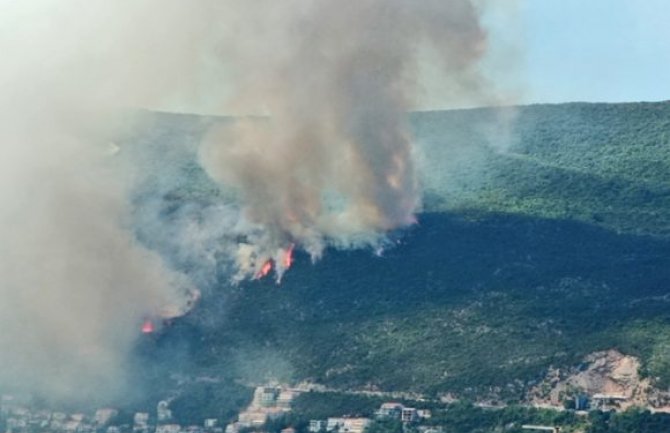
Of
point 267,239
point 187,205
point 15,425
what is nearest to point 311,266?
point 267,239

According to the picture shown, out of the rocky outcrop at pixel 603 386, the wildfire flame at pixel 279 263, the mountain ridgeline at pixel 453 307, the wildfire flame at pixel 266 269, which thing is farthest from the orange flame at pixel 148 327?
the rocky outcrop at pixel 603 386

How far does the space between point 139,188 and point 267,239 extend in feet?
62.7

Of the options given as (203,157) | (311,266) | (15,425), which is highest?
(203,157)

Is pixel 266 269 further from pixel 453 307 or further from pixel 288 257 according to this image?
pixel 453 307

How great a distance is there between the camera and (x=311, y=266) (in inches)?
7023

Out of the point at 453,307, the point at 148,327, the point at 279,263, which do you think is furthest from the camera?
the point at 279,263

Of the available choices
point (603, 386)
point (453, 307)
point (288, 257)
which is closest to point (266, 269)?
point (288, 257)

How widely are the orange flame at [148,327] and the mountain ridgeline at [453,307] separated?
2.89 ft

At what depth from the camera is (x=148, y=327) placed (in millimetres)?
170000

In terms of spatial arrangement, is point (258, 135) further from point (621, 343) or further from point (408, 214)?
point (621, 343)

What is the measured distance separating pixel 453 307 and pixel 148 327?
22576 millimetres

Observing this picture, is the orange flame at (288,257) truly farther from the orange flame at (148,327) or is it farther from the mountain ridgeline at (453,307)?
the orange flame at (148,327)

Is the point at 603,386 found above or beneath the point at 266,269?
beneath

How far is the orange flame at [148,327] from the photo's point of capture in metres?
169
